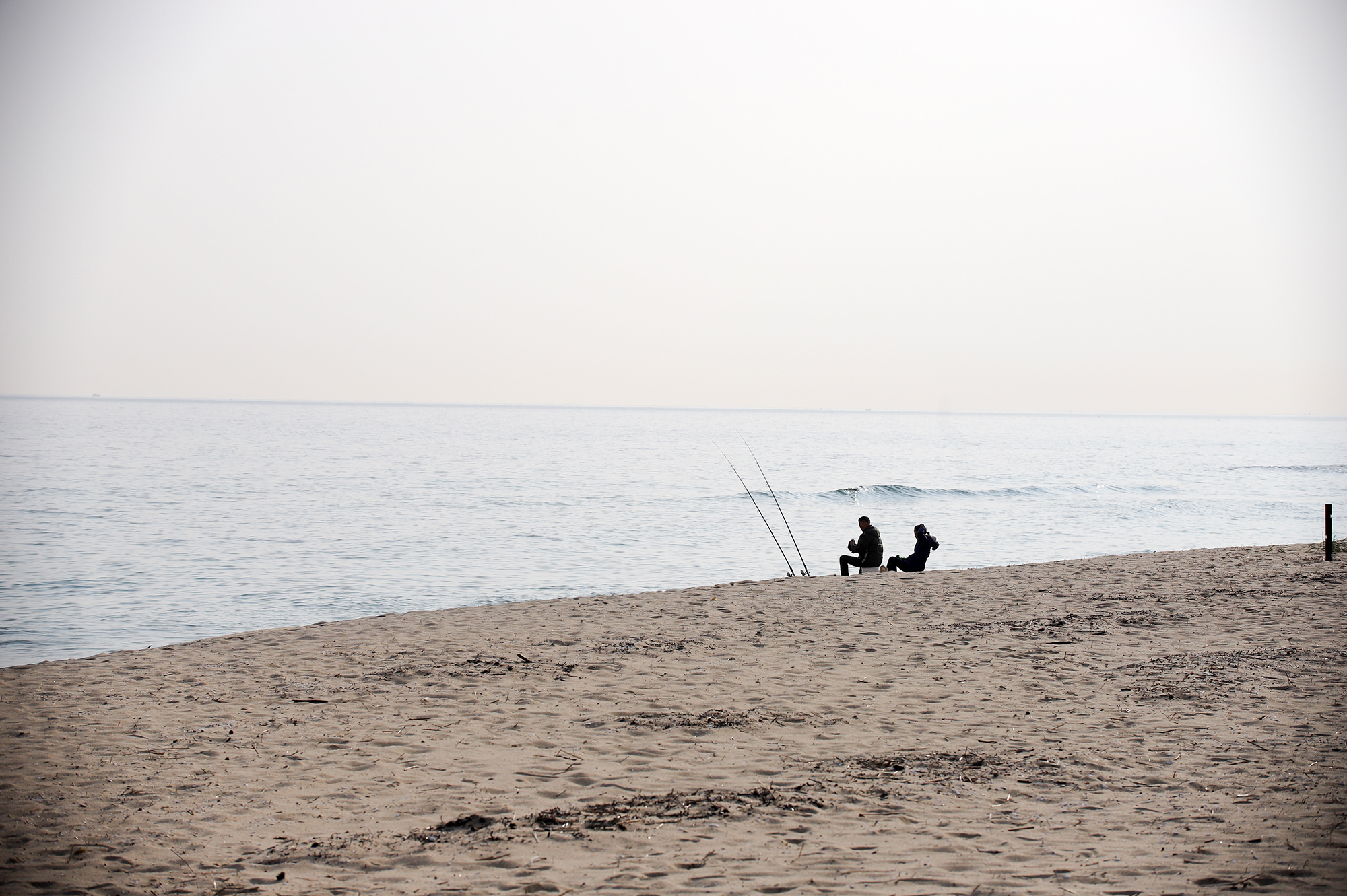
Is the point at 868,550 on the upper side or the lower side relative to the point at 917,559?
upper

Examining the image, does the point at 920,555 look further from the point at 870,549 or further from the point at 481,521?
the point at 481,521

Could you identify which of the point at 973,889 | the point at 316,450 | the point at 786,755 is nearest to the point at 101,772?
the point at 786,755

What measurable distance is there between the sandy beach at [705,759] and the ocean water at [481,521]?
6.18 metres

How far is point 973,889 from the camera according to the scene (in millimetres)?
3662

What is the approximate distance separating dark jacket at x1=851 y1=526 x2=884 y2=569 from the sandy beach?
3.53 m

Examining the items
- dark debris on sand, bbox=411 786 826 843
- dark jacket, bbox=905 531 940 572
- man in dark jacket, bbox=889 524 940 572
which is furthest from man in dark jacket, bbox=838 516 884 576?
dark debris on sand, bbox=411 786 826 843

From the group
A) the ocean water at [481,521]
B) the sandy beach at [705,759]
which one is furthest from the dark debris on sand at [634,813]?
the ocean water at [481,521]

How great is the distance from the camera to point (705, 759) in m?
5.58

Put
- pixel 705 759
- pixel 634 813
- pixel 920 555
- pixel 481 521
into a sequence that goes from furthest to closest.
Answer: pixel 481 521 → pixel 920 555 → pixel 705 759 → pixel 634 813

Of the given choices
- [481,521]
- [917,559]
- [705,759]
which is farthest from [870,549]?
[481,521]

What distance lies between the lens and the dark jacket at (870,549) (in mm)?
13633

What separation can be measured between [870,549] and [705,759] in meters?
8.51

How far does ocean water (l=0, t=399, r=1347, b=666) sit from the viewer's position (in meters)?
15.8

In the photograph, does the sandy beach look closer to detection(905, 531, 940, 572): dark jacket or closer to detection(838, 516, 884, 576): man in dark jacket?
detection(838, 516, 884, 576): man in dark jacket
